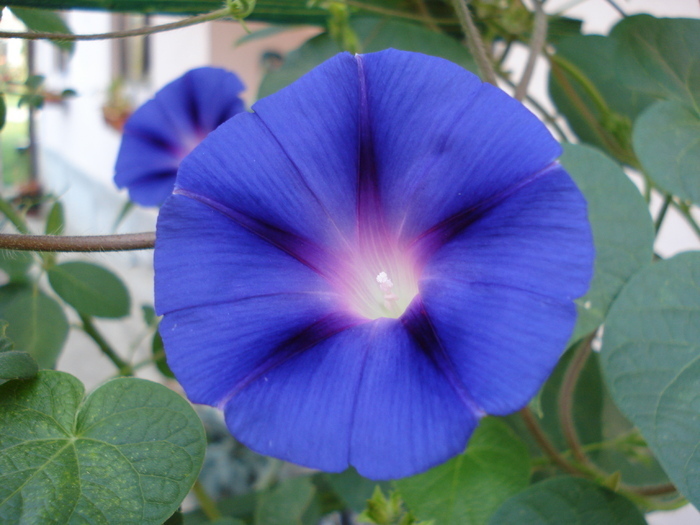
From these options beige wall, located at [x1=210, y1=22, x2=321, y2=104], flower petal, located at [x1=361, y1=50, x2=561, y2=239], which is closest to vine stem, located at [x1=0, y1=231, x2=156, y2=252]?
flower petal, located at [x1=361, y1=50, x2=561, y2=239]

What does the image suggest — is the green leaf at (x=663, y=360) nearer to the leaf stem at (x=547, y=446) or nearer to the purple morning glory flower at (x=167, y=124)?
the leaf stem at (x=547, y=446)

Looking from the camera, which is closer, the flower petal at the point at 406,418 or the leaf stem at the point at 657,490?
the flower petal at the point at 406,418

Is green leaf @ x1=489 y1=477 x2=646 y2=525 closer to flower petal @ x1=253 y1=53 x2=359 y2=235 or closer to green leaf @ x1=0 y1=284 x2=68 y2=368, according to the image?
flower petal @ x1=253 y1=53 x2=359 y2=235

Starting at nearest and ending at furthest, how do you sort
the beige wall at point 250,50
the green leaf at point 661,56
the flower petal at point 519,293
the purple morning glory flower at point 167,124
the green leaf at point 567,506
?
the flower petal at point 519,293 < the green leaf at point 567,506 < the green leaf at point 661,56 < the purple morning glory flower at point 167,124 < the beige wall at point 250,50

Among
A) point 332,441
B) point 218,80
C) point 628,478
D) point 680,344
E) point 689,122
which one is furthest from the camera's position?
point 628,478

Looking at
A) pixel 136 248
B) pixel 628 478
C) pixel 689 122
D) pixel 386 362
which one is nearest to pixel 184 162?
pixel 136 248

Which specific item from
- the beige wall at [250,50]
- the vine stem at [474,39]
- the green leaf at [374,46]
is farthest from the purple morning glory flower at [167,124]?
the beige wall at [250,50]

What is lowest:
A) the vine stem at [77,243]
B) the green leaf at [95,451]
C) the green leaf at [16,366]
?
the green leaf at [95,451]

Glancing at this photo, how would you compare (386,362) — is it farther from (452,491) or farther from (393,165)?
(452,491)
